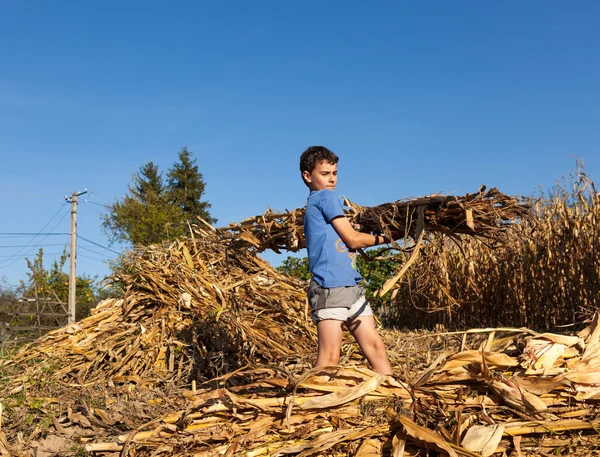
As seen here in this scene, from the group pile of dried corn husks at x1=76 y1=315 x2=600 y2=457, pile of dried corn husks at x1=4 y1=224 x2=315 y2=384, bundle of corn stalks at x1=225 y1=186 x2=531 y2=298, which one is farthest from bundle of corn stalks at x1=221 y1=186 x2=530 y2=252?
pile of dried corn husks at x1=4 y1=224 x2=315 y2=384

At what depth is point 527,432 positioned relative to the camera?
2367 mm

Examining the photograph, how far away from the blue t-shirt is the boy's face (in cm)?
10

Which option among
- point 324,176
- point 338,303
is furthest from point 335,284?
point 324,176

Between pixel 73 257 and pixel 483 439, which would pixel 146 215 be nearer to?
pixel 73 257

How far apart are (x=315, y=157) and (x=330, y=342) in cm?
121

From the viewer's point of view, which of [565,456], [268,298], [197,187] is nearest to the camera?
[565,456]

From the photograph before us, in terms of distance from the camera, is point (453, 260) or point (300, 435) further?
point (453, 260)

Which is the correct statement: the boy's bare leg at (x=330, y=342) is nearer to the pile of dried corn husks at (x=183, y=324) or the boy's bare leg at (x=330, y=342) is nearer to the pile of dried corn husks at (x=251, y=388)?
the pile of dried corn husks at (x=251, y=388)

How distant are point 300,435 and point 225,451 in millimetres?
369

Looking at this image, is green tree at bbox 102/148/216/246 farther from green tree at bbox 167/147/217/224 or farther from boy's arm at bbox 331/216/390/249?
boy's arm at bbox 331/216/390/249

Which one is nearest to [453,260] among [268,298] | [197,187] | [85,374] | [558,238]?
[558,238]

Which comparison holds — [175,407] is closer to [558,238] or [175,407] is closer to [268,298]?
[268,298]

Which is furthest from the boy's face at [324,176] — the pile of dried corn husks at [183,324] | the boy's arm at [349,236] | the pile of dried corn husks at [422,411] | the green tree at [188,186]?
the green tree at [188,186]

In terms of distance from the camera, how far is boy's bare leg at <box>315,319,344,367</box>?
3.21m
